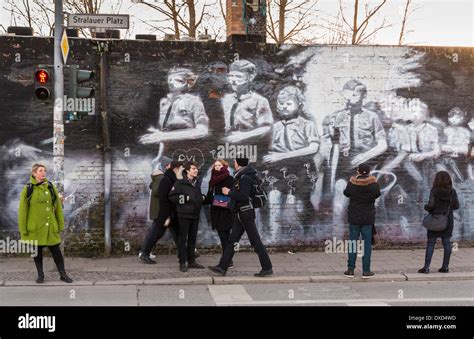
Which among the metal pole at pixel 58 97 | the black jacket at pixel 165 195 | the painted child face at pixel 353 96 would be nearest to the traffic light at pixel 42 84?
the metal pole at pixel 58 97

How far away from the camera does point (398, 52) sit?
12602mm

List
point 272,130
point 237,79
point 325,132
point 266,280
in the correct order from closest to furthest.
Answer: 1. point 266,280
2. point 237,79
3. point 272,130
4. point 325,132

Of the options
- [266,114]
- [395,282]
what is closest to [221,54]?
[266,114]

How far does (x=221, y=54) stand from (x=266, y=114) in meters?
1.50

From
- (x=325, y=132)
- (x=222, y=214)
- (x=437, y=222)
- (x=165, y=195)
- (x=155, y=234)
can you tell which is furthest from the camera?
(x=325, y=132)

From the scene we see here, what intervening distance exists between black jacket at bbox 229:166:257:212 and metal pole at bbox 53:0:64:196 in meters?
3.00

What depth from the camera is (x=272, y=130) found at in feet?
40.4

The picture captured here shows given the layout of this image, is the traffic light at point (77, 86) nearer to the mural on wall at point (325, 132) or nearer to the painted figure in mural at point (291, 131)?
the mural on wall at point (325, 132)

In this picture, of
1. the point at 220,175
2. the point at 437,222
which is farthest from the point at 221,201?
the point at 437,222

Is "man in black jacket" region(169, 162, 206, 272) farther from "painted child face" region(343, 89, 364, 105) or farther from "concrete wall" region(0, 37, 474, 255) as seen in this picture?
"painted child face" region(343, 89, 364, 105)

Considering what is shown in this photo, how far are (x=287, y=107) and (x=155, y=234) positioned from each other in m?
3.76

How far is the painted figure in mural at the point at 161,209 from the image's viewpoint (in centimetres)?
1073

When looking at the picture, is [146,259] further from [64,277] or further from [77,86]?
[77,86]

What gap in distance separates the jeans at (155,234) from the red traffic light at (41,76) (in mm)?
3083
